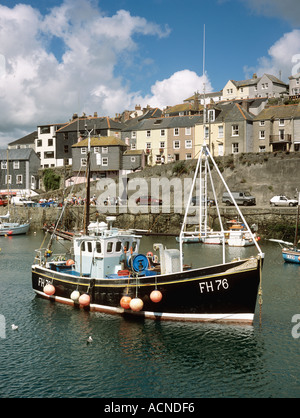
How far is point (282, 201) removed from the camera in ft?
162

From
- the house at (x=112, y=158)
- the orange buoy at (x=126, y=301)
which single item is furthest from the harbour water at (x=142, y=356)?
the house at (x=112, y=158)

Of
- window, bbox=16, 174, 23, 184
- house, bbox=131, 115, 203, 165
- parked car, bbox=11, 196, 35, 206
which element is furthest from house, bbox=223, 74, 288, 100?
parked car, bbox=11, 196, 35, 206

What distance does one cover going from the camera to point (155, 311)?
1919 cm

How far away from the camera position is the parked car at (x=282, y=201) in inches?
1918

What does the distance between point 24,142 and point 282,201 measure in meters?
58.2

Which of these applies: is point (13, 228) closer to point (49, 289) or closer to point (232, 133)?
point (232, 133)

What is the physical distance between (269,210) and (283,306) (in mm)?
26330

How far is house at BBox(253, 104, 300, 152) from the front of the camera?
196 ft

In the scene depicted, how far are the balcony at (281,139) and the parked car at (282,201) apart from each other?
12685mm

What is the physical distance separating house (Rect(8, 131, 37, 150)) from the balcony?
48635 millimetres

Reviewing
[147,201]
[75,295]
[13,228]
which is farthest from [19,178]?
[75,295]

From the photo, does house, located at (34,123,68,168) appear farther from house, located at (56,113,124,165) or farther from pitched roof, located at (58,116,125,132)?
pitched roof, located at (58,116,125,132)
